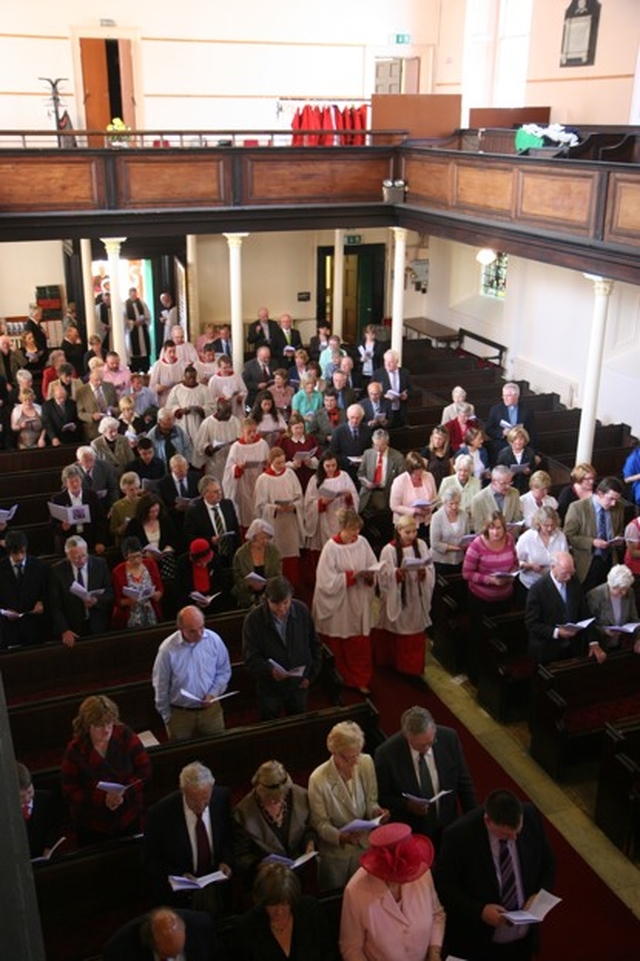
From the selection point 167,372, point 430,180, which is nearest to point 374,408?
point 167,372

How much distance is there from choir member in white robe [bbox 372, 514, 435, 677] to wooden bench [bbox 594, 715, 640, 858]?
2131 millimetres

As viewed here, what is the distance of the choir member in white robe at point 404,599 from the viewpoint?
797cm

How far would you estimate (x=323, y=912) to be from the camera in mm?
4953

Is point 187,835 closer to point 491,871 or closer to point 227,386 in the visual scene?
point 491,871

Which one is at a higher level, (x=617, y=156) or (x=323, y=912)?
(x=617, y=156)

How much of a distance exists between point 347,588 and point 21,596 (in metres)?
2.65

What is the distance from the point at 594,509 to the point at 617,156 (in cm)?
691

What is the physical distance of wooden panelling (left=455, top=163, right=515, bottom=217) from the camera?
1226 cm

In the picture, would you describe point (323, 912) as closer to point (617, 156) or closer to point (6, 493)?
point (6, 493)

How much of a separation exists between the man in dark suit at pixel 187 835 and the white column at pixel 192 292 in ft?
48.8

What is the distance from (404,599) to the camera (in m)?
8.23

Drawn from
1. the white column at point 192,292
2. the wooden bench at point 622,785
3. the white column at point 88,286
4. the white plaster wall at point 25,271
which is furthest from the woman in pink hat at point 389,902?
the white plaster wall at point 25,271

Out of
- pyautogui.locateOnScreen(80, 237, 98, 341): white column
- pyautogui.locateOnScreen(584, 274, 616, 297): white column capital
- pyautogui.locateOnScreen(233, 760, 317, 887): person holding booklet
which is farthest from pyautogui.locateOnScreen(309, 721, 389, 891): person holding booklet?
pyautogui.locateOnScreen(80, 237, 98, 341): white column

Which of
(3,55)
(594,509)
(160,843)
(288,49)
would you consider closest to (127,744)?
(160,843)
